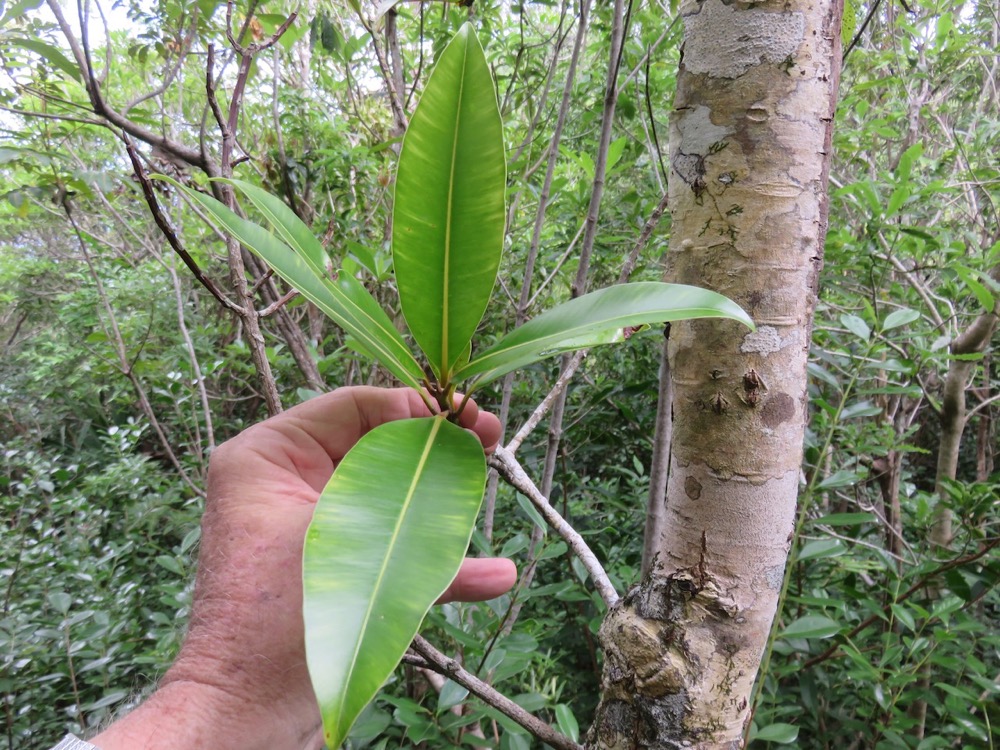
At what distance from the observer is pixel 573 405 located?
2109 millimetres

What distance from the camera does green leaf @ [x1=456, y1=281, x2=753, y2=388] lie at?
458 millimetres

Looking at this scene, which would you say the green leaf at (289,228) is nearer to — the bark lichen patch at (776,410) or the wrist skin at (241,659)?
the wrist skin at (241,659)

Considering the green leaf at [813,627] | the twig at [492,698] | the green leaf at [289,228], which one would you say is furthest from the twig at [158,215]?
the green leaf at [813,627]

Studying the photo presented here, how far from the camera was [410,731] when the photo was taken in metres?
0.90

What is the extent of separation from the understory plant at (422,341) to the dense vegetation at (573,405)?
351 millimetres

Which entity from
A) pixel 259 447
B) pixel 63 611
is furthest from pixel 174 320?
pixel 259 447

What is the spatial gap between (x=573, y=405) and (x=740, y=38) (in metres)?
1.64

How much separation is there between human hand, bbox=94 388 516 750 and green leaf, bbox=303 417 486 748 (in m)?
0.21

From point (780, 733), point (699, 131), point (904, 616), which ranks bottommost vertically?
point (780, 733)

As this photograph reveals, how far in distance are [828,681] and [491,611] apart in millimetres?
950

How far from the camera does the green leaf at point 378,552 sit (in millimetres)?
323

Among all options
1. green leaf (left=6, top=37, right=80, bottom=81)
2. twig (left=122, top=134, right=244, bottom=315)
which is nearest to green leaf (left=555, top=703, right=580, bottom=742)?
twig (left=122, top=134, right=244, bottom=315)

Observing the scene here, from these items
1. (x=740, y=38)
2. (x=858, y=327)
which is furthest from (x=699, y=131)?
(x=858, y=327)

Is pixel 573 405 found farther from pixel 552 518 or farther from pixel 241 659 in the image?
pixel 241 659
